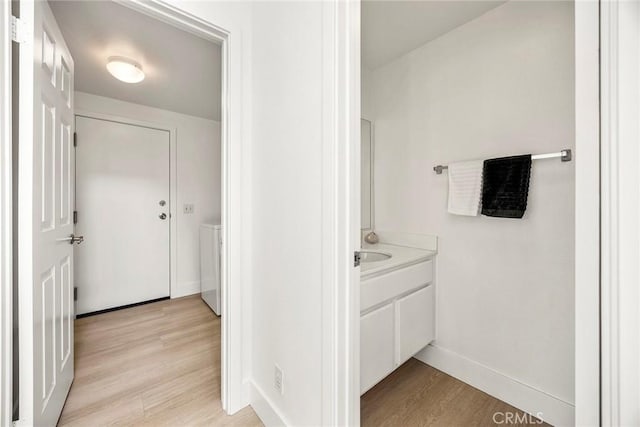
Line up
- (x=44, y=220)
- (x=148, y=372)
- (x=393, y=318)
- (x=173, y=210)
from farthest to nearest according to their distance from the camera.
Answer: (x=173, y=210), (x=148, y=372), (x=393, y=318), (x=44, y=220)

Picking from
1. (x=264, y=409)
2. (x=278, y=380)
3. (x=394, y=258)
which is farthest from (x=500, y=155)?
(x=264, y=409)

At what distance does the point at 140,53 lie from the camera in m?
1.99

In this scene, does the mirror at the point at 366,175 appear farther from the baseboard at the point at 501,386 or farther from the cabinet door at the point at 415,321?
the baseboard at the point at 501,386

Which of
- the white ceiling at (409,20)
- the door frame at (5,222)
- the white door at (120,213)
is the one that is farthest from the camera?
the white door at (120,213)

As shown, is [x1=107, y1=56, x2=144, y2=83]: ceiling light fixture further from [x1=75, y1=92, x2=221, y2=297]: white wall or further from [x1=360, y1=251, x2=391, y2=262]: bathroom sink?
[x1=360, y1=251, x2=391, y2=262]: bathroom sink

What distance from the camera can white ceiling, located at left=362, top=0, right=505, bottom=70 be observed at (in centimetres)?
156

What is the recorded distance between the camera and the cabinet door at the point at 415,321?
157cm

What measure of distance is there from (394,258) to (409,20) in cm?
149

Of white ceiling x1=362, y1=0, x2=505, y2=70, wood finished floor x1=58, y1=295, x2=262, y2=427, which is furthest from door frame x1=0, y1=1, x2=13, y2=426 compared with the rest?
white ceiling x1=362, y1=0, x2=505, y2=70

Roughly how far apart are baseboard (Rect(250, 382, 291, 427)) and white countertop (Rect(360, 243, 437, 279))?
770 mm

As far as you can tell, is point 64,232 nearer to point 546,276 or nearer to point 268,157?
point 268,157
